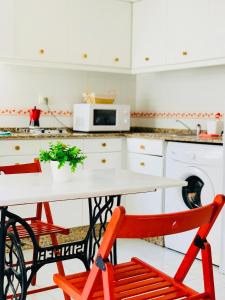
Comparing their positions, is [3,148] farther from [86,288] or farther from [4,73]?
[86,288]

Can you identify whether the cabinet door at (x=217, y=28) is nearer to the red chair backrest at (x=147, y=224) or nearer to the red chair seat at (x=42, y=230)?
the red chair seat at (x=42, y=230)

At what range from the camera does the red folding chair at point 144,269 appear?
1.45 metres

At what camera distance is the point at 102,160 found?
13.8 ft

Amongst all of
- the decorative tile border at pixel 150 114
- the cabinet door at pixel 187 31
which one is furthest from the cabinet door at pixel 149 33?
the decorative tile border at pixel 150 114

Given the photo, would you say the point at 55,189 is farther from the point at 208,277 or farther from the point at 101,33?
the point at 101,33

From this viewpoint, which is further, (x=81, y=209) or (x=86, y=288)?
(x=81, y=209)

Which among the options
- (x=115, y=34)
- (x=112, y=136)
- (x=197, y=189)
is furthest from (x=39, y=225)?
(x=115, y=34)

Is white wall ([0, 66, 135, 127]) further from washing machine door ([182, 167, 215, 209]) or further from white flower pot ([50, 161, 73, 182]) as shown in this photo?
white flower pot ([50, 161, 73, 182])

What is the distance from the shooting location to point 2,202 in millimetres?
1708

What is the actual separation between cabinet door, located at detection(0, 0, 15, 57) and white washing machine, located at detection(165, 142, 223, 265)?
162cm

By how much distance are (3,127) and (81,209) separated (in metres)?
1.08

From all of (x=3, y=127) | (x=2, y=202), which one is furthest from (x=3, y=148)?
(x=2, y=202)

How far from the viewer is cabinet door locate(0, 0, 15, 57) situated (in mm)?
3873

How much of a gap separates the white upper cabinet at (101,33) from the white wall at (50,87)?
34 cm
